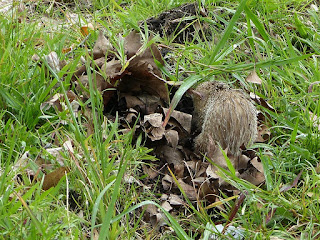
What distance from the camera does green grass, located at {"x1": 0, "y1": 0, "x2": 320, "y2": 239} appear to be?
2346 mm

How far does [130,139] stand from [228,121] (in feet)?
2.19

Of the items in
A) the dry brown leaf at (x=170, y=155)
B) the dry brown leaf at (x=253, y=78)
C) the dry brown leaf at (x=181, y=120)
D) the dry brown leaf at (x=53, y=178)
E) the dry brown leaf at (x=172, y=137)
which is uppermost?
the dry brown leaf at (x=253, y=78)

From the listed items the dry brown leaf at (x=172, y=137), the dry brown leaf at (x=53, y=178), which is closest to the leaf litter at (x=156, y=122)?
the dry brown leaf at (x=172, y=137)

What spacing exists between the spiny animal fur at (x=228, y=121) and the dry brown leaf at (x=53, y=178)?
105 centimetres

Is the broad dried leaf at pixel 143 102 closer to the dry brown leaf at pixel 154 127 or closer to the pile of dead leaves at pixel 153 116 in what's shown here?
the pile of dead leaves at pixel 153 116

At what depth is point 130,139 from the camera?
2.83 metres

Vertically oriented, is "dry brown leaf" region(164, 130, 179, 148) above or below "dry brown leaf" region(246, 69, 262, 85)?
below

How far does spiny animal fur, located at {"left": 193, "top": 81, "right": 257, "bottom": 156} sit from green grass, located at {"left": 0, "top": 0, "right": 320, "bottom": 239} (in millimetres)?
156

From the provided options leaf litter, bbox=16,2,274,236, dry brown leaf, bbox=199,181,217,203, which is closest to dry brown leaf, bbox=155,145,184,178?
leaf litter, bbox=16,2,274,236

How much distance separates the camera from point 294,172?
3.08 metres

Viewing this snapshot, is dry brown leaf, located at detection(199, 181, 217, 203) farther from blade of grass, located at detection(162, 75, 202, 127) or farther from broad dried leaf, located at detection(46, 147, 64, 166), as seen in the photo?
broad dried leaf, located at detection(46, 147, 64, 166)

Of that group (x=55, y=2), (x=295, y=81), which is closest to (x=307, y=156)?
(x=295, y=81)

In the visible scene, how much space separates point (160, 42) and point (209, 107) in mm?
1028

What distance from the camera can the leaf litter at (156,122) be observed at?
302cm
